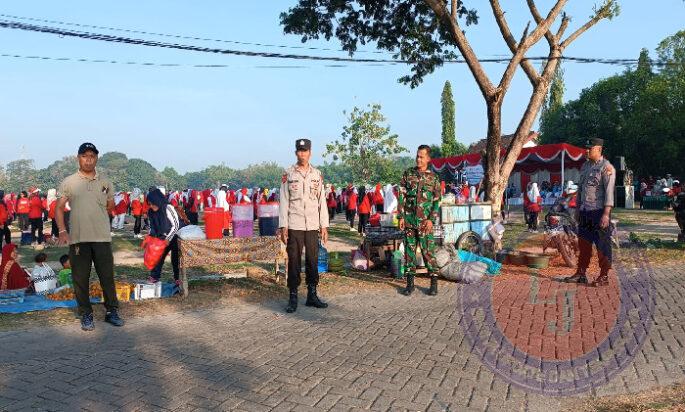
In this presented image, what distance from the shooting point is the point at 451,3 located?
36.4ft

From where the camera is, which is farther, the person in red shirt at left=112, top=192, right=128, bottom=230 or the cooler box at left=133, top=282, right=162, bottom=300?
the person in red shirt at left=112, top=192, right=128, bottom=230

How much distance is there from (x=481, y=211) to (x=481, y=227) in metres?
0.33

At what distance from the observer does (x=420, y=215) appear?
741 centimetres

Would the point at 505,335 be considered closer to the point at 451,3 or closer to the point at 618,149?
the point at 451,3

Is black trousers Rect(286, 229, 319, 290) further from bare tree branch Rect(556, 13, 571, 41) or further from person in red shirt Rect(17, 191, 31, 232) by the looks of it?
person in red shirt Rect(17, 191, 31, 232)

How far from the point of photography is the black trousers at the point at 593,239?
750 cm

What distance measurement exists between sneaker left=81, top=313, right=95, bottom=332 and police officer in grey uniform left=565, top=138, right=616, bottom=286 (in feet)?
22.0

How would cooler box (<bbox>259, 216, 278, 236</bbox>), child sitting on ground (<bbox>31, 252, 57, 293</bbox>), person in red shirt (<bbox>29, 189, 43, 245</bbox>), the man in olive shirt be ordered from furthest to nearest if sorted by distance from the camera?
person in red shirt (<bbox>29, 189, 43, 245</bbox>) < cooler box (<bbox>259, 216, 278, 236</bbox>) < child sitting on ground (<bbox>31, 252, 57, 293</bbox>) < the man in olive shirt

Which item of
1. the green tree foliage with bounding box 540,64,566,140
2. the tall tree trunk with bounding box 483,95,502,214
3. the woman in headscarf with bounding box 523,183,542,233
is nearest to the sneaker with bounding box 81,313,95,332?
the tall tree trunk with bounding box 483,95,502,214

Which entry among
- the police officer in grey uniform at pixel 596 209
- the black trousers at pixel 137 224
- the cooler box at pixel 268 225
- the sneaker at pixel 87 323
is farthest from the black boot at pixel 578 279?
the black trousers at pixel 137 224

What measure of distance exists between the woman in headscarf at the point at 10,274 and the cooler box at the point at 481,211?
316 inches

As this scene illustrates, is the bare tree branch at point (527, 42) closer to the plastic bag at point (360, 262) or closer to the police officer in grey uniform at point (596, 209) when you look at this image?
the police officer in grey uniform at point (596, 209)

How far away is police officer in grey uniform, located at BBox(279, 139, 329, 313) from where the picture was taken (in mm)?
6676

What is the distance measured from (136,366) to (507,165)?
899 centimetres
